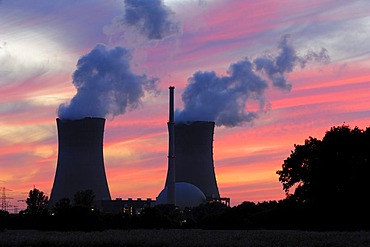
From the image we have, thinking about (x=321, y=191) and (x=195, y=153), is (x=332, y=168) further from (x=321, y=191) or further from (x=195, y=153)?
(x=195, y=153)

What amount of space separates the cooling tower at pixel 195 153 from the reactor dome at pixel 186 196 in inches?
237

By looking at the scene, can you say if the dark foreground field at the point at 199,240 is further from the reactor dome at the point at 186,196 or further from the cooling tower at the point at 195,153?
the reactor dome at the point at 186,196

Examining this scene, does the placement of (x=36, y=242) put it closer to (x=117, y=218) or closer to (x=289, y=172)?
(x=289, y=172)

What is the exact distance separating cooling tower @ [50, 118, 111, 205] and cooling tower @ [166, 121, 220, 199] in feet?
32.0

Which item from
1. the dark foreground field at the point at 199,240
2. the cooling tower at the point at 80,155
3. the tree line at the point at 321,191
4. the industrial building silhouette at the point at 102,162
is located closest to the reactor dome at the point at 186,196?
the industrial building silhouette at the point at 102,162

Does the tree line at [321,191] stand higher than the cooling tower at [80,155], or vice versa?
the cooling tower at [80,155]

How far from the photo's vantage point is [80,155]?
60.1m

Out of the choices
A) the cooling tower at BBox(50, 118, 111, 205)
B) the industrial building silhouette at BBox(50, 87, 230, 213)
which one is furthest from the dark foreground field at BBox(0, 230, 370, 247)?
the industrial building silhouette at BBox(50, 87, 230, 213)

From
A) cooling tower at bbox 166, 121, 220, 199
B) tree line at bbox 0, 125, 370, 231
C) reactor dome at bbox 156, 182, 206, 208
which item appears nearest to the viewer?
tree line at bbox 0, 125, 370, 231

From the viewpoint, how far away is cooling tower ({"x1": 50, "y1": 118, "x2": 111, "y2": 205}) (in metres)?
59.8

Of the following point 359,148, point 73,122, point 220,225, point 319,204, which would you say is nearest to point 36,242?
point 319,204

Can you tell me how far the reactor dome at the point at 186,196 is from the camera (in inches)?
3228

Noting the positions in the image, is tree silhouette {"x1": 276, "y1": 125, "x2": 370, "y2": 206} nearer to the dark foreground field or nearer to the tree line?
the tree line

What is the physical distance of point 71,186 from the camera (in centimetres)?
6319
